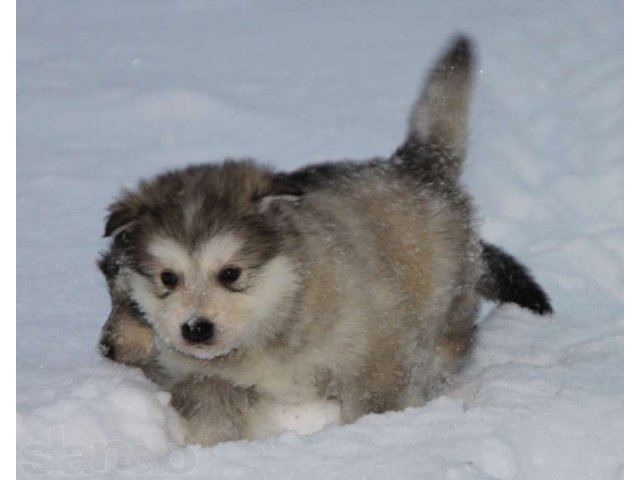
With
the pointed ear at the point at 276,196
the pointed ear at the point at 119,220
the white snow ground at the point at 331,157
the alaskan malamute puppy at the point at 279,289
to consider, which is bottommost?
the white snow ground at the point at 331,157

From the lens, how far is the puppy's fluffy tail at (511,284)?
551cm

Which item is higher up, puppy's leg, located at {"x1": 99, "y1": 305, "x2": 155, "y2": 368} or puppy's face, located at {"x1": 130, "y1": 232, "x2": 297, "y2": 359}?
puppy's face, located at {"x1": 130, "y1": 232, "x2": 297, "y2": 359}

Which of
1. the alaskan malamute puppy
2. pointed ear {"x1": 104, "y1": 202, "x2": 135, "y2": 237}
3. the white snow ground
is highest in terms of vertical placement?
pointed ear {"x1": 104, "y1": 202, "x2": 135, "y2": 237}

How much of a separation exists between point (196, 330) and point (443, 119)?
1682 mm

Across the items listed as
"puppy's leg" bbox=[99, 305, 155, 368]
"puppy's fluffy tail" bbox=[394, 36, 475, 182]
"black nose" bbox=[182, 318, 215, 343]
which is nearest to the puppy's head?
"black nose" bbox=[182, 318, 215, 343]

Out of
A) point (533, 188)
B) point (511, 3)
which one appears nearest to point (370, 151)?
point (533, 188)

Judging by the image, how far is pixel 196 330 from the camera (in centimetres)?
404

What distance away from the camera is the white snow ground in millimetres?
4102

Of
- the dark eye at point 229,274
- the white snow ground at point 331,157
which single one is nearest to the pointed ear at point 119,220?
the dark eye at point 229,274

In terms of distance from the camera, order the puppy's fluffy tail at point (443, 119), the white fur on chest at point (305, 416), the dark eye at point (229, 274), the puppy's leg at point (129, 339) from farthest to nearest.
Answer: the puppy's fluffy tail at point (443, 119), the puppy's leg at point (129, 339), the white fur on chest at point (305, 416), the dark eye at point (229, 274)

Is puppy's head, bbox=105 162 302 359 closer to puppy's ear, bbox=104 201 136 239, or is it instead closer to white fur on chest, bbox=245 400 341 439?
puppy's ear, bbox=104 201 136 239

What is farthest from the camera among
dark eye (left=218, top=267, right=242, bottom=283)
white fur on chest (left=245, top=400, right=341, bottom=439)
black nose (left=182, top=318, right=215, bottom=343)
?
white fur on chest (left=245, top=400, right=341, bottom=439)

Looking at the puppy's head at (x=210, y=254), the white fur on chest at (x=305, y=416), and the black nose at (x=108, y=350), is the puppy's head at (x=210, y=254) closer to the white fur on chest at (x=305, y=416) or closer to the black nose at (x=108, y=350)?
the white fur on chest at (x=305, y=416)

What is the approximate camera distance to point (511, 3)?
9773 mm
